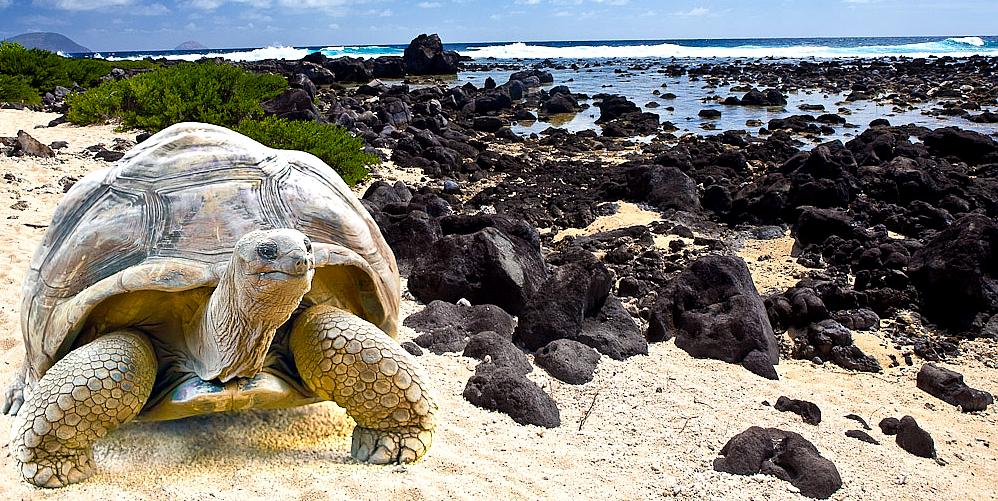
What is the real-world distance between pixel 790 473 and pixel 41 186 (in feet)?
25.2

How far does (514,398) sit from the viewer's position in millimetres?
3553

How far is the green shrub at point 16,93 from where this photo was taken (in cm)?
1556

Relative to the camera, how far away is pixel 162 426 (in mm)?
2777

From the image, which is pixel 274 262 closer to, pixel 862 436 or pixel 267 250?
pixel 267 250

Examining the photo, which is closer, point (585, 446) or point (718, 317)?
point (585, 446)

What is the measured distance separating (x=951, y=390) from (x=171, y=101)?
11.1 metres

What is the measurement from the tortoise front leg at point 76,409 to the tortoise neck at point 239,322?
8.9 inches

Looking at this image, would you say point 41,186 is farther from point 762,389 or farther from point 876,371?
point 876,371

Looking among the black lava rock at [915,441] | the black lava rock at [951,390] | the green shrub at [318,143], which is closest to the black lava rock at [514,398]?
the black lava rock at [915,441]

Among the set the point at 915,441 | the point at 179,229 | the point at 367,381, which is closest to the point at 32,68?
the point at 179,229

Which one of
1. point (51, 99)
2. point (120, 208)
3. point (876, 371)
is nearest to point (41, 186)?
point (120, 208)

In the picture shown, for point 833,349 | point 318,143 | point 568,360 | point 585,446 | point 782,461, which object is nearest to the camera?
point 782,461

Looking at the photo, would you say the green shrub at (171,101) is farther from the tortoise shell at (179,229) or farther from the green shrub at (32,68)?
the tortoise shell at (179,229)

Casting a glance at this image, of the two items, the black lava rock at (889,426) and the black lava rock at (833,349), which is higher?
the black lava rock at (889,426)
